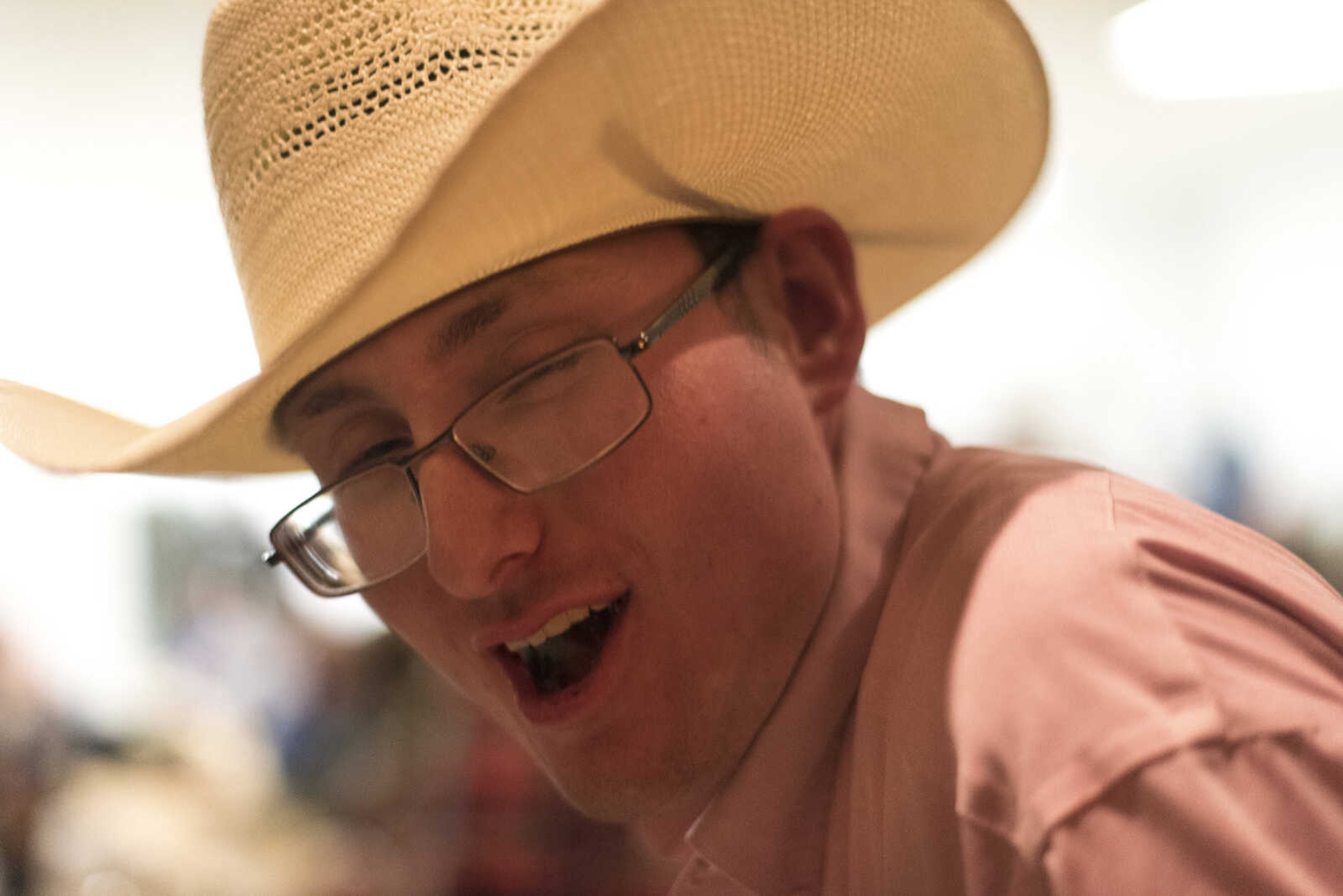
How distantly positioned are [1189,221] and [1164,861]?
250 cm

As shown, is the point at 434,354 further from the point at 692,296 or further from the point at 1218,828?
the point at 1218,828

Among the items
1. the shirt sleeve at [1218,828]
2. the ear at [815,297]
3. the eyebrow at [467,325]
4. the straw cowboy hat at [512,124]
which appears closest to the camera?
the shirt sleeve at [1218,828]

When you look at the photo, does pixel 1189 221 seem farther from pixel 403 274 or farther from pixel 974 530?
pixel 403 274

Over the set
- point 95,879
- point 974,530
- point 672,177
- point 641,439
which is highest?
point 672,177

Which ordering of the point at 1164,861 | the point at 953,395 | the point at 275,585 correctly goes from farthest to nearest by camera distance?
the point at 953,395, the point at 275,585, the point at 1164,861

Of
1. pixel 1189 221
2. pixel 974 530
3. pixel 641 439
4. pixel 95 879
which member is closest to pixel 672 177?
pixel 641 439

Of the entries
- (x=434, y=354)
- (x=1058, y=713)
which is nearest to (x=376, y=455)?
(x=434, y=354)

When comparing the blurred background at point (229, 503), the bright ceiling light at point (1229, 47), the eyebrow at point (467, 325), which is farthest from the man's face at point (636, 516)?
the bright ceiling light at point (1229, 47)

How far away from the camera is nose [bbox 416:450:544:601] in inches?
29.0

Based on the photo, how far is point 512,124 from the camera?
0.58 metres

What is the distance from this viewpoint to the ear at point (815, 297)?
86 cm

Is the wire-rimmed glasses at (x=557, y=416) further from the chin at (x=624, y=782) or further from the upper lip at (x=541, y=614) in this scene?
the chin at (x=624, y=782)

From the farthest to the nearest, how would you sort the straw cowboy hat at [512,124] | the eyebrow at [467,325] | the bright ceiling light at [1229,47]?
1. the bright ceiling light at [1229,47]
2. the eyebrow at [467,325]
3. the straw cowboy hat at [512,124]

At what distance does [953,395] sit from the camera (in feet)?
8.37
